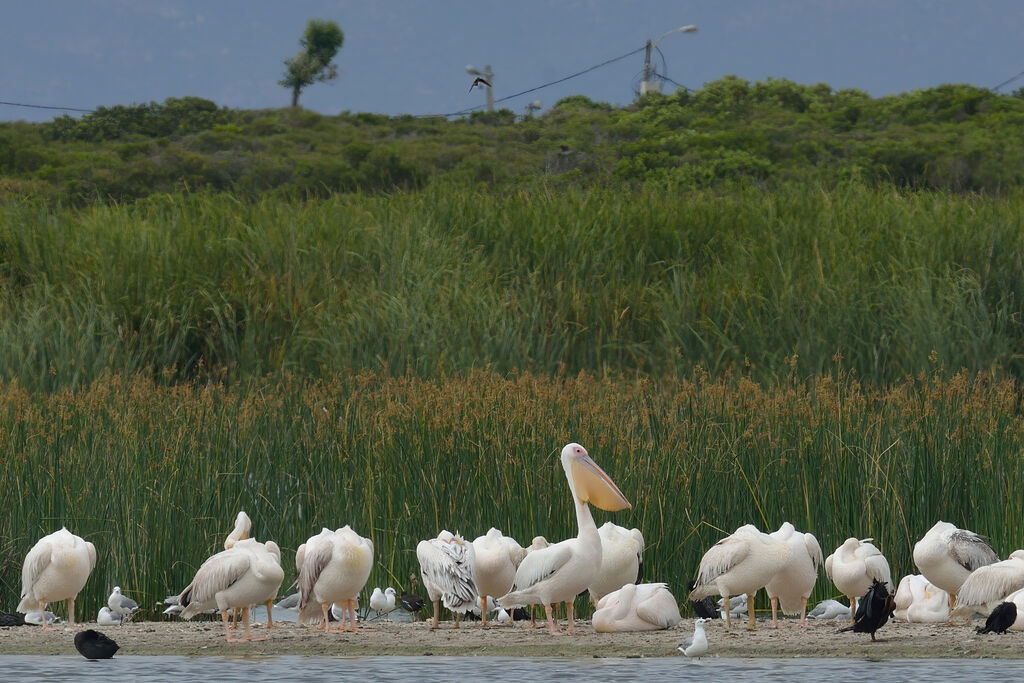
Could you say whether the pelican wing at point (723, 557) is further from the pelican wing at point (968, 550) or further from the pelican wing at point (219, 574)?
the pelican wing at point (219, 574)

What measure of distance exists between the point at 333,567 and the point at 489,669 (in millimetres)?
1068

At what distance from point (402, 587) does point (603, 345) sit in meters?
7.80

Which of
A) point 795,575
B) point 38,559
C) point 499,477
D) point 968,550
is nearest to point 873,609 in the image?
point 795,575

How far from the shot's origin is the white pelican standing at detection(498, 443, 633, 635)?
25.2ft

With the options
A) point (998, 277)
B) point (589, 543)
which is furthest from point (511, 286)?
point (589, 543)

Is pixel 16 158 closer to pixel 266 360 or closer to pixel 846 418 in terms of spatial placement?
pixel 266 360

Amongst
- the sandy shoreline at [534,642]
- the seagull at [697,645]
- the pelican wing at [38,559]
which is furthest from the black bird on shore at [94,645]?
the seagull at [697,645]

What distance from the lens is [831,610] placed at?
879 centimetres

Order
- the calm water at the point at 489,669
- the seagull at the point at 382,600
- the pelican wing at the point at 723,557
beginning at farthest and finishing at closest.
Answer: the seagull at the point at 382,600 → the pelican wing at the point at 723,557 → the calm water at the point at 489,669

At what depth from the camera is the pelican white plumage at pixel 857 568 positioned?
8016 millimetres

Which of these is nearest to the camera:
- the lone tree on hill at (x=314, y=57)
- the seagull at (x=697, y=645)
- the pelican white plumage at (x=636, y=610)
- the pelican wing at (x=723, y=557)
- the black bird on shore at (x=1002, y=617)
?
the seagull at (x=697, y=645)

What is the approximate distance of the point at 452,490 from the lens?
9672mm

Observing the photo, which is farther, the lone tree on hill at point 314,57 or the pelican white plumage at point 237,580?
the lone tree on hill at point 314,57

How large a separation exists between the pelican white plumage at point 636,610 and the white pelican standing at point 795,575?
600 mm
